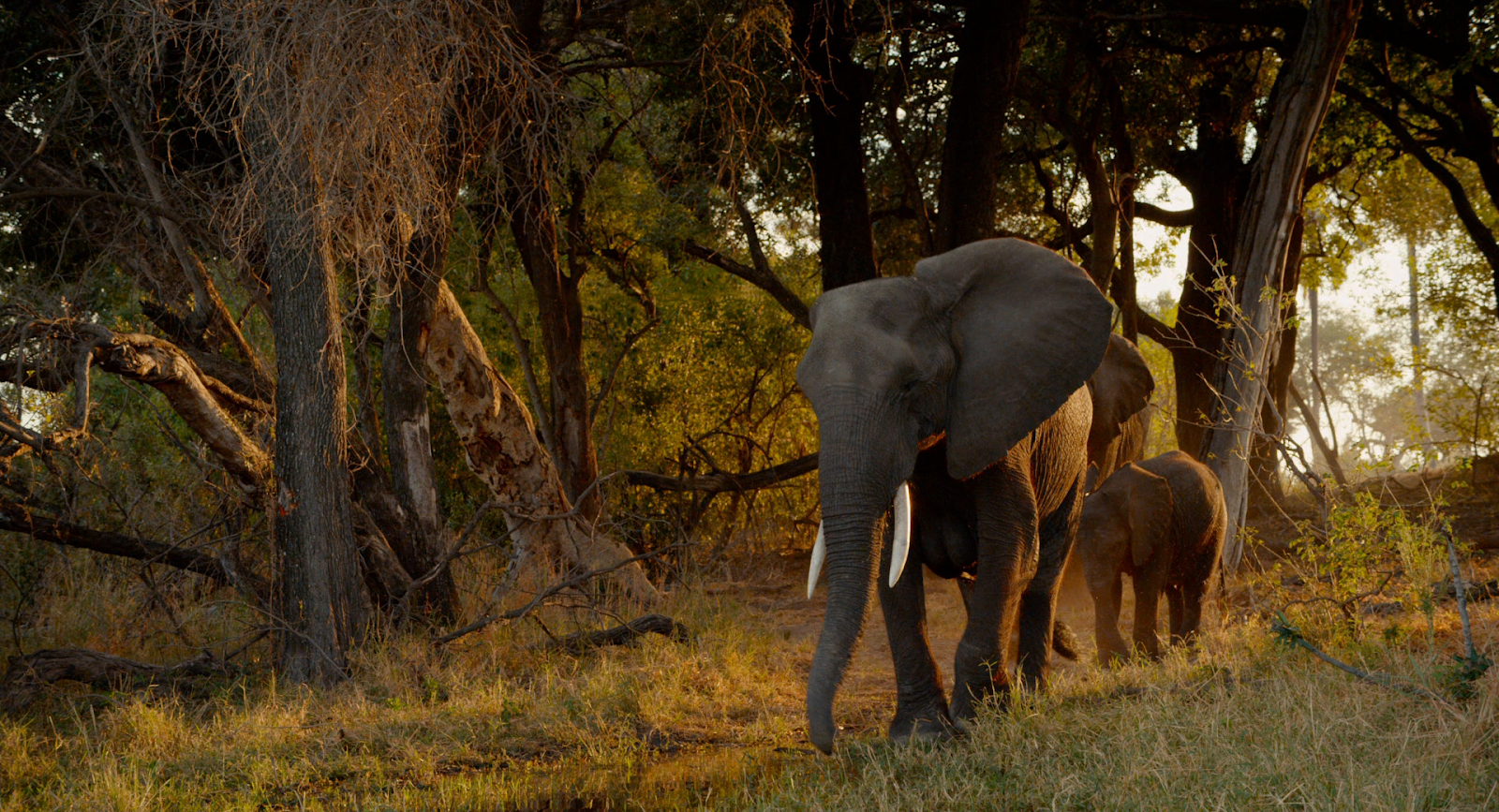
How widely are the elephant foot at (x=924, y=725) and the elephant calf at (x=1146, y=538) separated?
6.84 ft

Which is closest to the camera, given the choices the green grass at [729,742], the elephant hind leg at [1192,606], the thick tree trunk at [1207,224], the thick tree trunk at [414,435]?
the green grass at [729,742]

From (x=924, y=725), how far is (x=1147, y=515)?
263 centimetres

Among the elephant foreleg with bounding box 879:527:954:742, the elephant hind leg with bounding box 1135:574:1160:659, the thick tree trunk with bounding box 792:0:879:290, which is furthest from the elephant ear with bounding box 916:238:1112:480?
the thick tree trunk with bounding box 792:0:879:290

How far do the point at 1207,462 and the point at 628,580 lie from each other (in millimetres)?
5274

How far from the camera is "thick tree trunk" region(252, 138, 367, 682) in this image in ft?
25.7

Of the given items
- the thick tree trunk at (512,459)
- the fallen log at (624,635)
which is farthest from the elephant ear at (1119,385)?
the thick tree trunk at (512,459)

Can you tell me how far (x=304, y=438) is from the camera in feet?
25.9

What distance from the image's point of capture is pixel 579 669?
28.6ft

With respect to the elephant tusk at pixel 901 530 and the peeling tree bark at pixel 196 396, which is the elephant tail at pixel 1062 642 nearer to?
the elephant tusk at pixel 901 530

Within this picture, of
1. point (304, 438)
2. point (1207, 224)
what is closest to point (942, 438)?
point (304, 438)

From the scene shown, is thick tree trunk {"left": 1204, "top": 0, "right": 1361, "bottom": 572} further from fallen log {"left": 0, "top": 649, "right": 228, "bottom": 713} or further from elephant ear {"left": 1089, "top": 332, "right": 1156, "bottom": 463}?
fallen log {"left": 0, "top": 649, "right": 228, "bottom": 713}

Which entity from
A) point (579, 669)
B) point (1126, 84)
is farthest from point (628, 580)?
point (1126, 84)

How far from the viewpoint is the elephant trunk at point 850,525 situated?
5.34 m

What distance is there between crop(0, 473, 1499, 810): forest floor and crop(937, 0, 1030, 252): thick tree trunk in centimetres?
400
